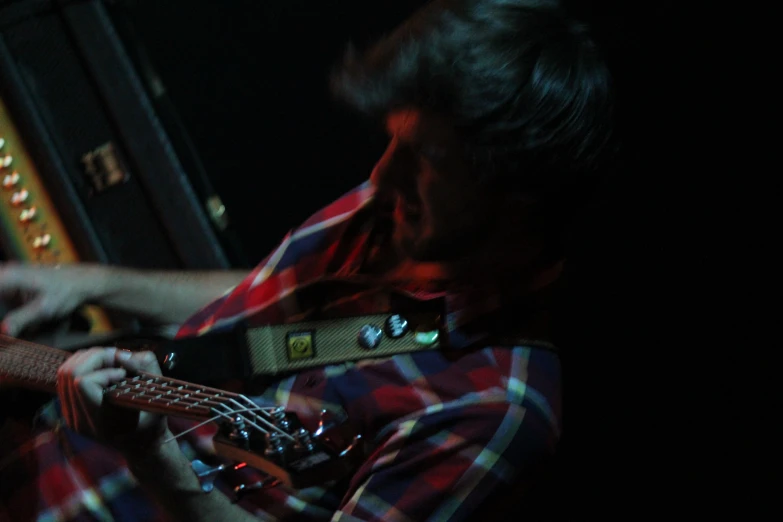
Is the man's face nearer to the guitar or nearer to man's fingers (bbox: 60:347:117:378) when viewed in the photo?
the guitar

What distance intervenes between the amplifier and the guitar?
1.91 feet

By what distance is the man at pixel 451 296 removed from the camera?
85 centimetres

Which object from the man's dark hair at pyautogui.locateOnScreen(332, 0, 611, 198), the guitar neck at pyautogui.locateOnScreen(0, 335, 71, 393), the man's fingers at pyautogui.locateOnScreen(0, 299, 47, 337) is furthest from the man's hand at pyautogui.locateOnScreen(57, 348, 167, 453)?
the man's dark hair at pyautogui.locateOnScreen(332, 0, 611, 198)

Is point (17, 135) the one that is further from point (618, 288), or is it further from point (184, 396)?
point (618, 288)

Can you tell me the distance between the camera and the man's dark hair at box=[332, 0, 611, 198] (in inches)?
34.3

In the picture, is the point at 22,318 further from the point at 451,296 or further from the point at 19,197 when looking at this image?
the point at 451,296

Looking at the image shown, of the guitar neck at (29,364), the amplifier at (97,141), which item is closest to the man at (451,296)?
the guitar neck at (29,364)

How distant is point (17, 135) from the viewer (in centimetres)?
147

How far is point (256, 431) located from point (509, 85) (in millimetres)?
488

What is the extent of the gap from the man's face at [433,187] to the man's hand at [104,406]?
39cm

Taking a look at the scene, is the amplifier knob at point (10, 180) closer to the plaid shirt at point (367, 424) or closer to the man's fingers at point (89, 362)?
the plaid shirt at point (367, 424)

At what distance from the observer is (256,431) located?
0.77 m

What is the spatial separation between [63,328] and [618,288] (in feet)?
2.90

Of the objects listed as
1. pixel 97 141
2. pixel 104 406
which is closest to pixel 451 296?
pixel 104 406
